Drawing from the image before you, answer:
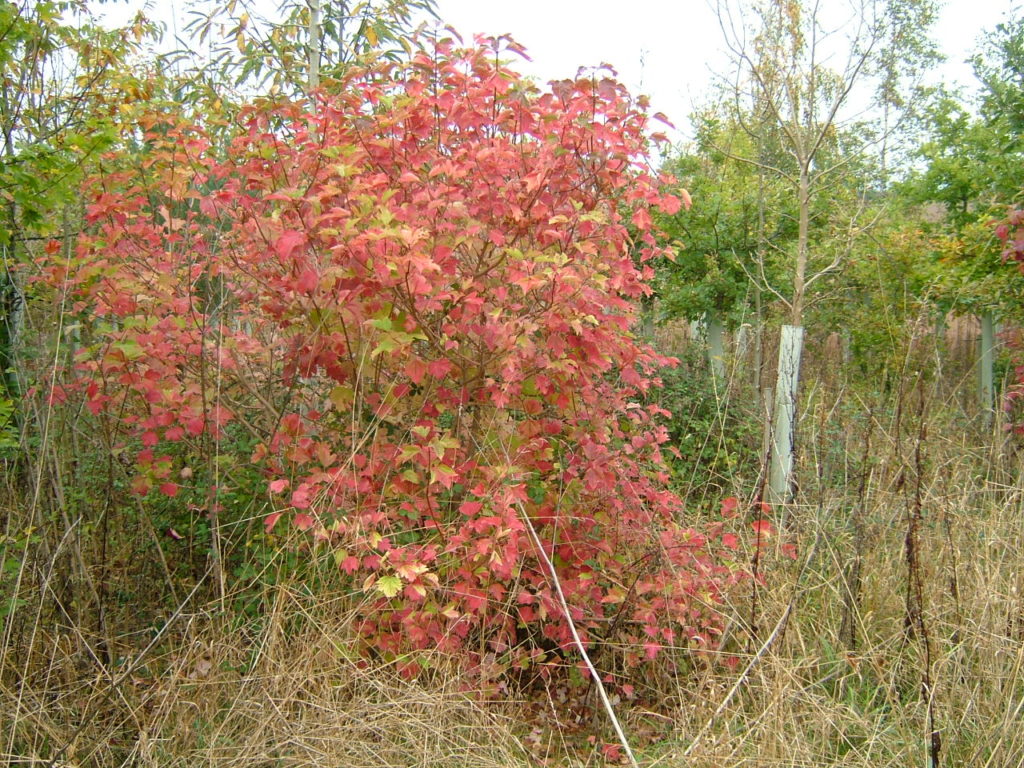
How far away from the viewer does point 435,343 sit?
271cm

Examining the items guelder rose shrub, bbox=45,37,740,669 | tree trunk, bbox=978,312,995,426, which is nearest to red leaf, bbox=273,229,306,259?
guelder rose shrub, bbox=45,37,740,669

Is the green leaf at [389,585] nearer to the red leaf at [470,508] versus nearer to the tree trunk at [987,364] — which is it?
the red leaf at [470,508]

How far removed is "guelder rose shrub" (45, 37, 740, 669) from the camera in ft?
8.15

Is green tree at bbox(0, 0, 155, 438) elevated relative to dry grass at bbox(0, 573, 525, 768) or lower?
elevated

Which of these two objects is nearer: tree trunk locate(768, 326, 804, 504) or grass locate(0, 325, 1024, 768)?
grass locate(0, 325, 1024, 768)

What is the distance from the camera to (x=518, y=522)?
2424mm

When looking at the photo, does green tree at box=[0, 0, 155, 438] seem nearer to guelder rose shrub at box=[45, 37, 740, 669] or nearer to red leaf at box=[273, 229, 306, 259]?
guelder rose shrub at box=[45, 37, 740, 669]

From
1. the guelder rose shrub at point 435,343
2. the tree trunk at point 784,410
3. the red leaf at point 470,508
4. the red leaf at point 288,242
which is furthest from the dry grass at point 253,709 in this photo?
the tree trunk at point 784,410

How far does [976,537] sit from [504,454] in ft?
5.51

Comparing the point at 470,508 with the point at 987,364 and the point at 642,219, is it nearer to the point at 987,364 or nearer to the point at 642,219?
the point at 642,219

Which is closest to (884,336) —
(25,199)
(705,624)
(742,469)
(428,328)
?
(742,469)

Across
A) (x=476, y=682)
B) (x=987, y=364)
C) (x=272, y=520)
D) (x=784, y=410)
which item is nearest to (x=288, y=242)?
(x=272, y=520)

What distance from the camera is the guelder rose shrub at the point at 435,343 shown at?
2.48 m

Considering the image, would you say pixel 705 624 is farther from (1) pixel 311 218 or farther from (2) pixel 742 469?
(2) pixel 742 469
